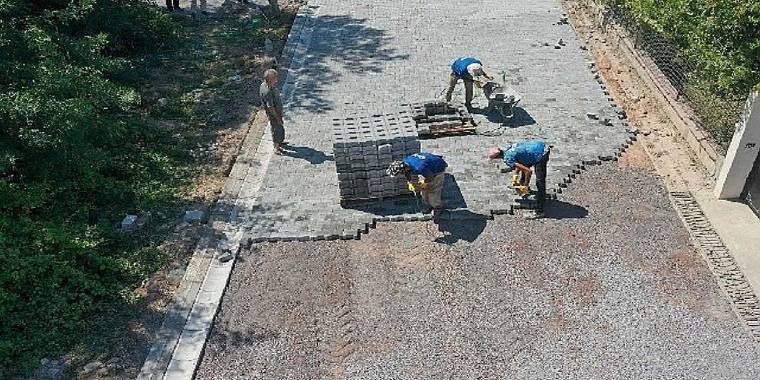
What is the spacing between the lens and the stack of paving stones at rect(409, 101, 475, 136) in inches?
450

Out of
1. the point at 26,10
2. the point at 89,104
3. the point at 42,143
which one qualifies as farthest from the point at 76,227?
the point at 26,10

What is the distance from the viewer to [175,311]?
7863mm

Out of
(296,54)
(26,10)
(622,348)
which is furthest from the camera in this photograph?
(296,54)

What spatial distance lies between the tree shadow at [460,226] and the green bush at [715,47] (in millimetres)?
4343

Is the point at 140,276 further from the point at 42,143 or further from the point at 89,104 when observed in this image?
the point at 89,104

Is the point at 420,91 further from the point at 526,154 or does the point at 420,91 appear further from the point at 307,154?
the point at 526,154

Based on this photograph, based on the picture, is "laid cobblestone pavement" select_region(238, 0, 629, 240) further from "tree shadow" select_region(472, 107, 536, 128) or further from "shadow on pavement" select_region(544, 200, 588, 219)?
"shadow on pavement" select_region(544, 200, 588, 219)

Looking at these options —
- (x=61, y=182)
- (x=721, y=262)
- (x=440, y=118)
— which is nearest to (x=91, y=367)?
(x=61, y=182)

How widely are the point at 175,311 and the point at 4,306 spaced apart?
1985mm

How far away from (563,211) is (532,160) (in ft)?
3.41

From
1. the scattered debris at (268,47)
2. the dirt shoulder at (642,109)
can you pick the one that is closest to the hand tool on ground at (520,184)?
the dirt shoulder at (642,109)

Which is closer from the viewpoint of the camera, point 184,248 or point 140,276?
point 140,276

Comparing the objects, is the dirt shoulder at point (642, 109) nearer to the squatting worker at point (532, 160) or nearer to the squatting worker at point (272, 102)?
the squatting worker at point (532, 160)

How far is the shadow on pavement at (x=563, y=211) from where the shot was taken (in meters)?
9.34
